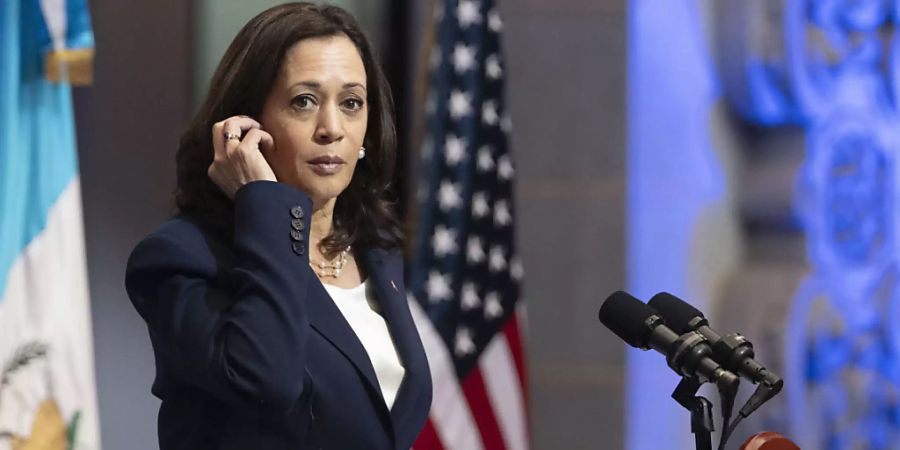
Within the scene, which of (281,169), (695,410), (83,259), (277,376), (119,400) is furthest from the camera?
(119,400)

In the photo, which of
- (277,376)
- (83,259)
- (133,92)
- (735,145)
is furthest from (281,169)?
(735,145)

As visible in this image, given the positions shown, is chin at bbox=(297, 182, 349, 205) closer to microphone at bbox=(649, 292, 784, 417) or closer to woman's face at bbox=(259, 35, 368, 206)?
woman's face at bbox=(259, 35, 368, 206)

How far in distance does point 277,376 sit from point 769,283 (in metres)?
3.16

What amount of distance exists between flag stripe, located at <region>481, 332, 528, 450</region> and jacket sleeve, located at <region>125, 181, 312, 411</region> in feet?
8.11

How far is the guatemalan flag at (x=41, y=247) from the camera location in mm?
3385

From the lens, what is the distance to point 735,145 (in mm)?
4621

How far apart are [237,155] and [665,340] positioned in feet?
2.39

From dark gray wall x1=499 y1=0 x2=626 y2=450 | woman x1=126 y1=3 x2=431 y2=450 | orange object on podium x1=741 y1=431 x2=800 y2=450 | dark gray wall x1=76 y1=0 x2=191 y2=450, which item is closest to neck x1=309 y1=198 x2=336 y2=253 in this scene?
woman x1=126 y1=3 x2=431 y2=450

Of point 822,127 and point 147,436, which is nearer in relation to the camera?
point 147,436

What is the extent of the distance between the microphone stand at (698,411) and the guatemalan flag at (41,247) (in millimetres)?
2279

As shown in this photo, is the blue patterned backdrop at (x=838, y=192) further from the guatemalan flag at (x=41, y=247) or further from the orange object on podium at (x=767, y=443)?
the orange object on podium at (x=767, y=443)

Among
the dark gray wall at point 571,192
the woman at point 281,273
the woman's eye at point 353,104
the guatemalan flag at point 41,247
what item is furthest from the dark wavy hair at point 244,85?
the dark gray wall at point 571,192

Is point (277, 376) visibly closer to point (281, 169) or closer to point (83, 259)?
point (281, 169)

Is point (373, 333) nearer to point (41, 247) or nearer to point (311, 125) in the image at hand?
point (311, 125)
